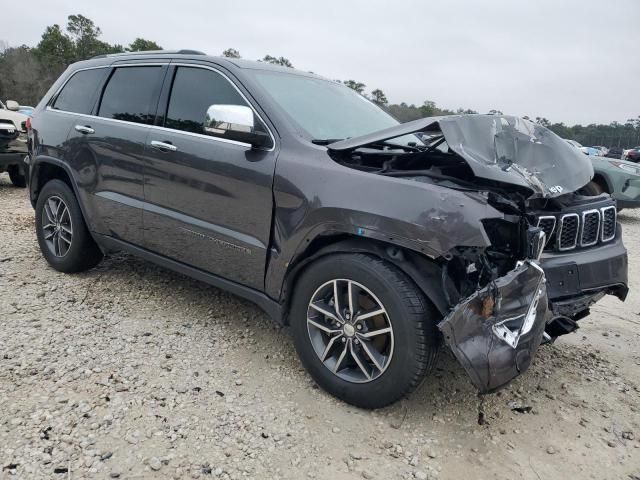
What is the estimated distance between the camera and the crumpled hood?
2.46 metres

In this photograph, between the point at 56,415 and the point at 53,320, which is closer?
the point at 56,415

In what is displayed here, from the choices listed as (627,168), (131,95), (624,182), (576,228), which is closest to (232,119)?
(131,95)

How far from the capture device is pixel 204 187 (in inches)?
122

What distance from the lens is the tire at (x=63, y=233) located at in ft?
13.4

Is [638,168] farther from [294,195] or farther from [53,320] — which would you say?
[53,320]

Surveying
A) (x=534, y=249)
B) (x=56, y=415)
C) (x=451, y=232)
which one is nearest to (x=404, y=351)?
(x=451, y=232)

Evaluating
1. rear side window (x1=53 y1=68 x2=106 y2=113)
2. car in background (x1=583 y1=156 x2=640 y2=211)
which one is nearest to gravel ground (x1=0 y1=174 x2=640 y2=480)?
rear side window (x1=53 y1=68 x2=106 y2=113)

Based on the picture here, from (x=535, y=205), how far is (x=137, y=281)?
127 inches

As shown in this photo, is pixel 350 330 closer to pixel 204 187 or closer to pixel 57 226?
pixel 204 187

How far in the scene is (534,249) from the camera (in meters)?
2.36

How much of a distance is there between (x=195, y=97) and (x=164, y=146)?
393 mm

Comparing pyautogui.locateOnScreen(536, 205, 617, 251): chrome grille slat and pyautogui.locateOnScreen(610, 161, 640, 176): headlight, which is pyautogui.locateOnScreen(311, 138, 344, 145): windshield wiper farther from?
pyautogui.locateOnScreen(610, 161, 640, 176): headlight

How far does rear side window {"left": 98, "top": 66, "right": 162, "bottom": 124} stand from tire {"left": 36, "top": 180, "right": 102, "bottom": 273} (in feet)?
2.71

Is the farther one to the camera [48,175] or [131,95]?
[48,175]
